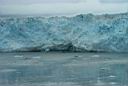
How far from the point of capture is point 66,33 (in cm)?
266

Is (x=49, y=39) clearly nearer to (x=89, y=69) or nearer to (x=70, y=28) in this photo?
(x=70, y=28)

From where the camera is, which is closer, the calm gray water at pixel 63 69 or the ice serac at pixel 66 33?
the calm gray water at pixel 63 69

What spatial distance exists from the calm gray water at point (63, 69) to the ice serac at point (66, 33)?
0.10 meters

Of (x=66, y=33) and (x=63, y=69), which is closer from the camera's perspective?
(x=63, y=69)

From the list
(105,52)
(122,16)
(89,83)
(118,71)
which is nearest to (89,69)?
(118,71)

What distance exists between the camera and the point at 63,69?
206 centimetres

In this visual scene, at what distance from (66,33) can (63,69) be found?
63 cm

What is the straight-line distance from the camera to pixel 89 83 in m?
1.74

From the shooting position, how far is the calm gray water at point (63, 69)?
1.79 m

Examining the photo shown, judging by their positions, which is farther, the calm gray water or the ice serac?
the ice serac

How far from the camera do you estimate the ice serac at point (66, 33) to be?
8.53 ft

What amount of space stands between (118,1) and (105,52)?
0.38 meters

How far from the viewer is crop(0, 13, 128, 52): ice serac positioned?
8.53ft

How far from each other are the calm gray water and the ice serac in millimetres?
101
